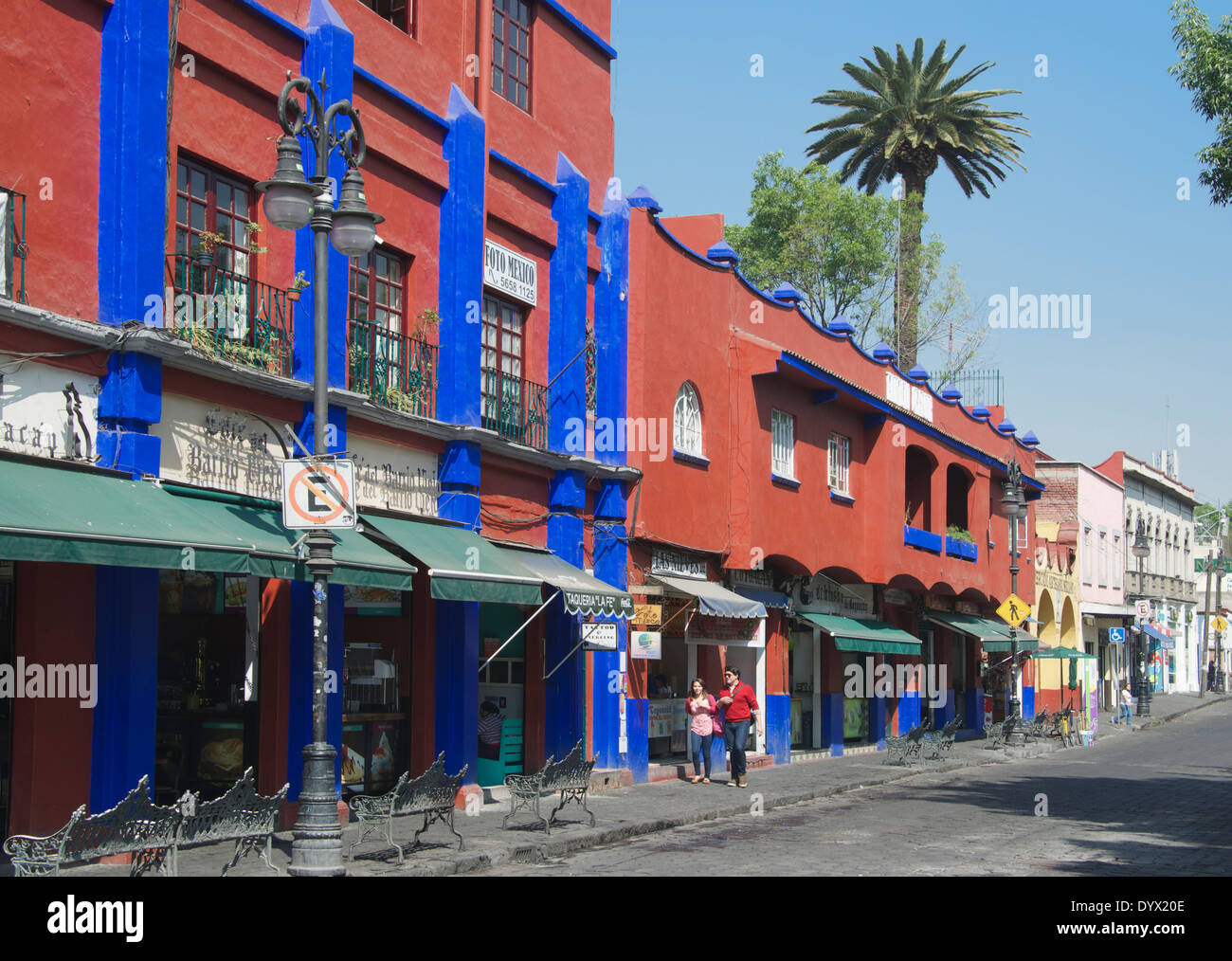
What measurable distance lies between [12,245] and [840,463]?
67.6 feet

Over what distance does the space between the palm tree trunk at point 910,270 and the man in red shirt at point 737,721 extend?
78.3ft

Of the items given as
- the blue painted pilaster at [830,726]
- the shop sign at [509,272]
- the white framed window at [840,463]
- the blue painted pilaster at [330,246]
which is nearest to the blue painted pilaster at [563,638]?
the shop sign at [509,272]

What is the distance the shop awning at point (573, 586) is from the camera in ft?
56.4

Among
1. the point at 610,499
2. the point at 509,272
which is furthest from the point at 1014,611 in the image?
the point at 509,272

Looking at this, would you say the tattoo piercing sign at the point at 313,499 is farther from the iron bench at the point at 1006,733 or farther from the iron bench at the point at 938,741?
the iron bench at the point at 1006,733

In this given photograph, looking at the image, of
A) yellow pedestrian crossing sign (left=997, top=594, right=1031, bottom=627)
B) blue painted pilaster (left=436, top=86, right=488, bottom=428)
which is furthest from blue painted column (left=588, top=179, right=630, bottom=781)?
yellow pedestrian crossing sign (left=997, top=594, right=1031, bottom=627)

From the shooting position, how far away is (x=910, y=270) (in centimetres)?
4475

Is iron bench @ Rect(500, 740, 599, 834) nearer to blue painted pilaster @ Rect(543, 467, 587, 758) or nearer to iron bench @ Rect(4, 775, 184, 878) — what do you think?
blue painted pilaster @ Rect(543, 467, 587, 758)

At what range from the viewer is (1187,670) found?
76.2m

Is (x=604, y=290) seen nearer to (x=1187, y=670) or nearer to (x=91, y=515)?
(x=91, y=515)

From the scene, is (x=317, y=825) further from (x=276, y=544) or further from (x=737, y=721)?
(x=737, y=721)

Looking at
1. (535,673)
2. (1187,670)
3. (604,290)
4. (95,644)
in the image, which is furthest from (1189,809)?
(1187,670)
